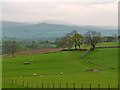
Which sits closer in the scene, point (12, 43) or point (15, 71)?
point (15, 71)

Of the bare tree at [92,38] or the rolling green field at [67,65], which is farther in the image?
the bare tree at [92,38]

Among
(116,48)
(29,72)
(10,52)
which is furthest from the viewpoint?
(10,52)

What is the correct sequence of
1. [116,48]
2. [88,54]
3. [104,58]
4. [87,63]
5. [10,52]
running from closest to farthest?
[87,63] < [104,58] < [88,54] < [116,48] < [10,52]

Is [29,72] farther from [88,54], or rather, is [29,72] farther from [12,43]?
[12,43]

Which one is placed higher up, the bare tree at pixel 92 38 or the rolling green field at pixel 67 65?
the bare tree at pixel 92 38

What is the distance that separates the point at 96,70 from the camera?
2136 inches

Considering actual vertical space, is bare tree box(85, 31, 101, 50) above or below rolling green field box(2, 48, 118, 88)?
above

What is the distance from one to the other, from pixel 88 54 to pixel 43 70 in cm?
2112

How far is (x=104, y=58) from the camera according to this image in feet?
226

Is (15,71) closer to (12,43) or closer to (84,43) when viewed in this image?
(84,43)

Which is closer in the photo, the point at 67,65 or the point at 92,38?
the point at 67,65

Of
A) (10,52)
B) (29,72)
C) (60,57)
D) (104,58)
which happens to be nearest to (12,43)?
(10,52)

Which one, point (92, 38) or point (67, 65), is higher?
point (92, 38)

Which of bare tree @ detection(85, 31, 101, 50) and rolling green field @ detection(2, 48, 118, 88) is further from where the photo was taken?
bare tree @ detection(85, 31, 101, 50)
